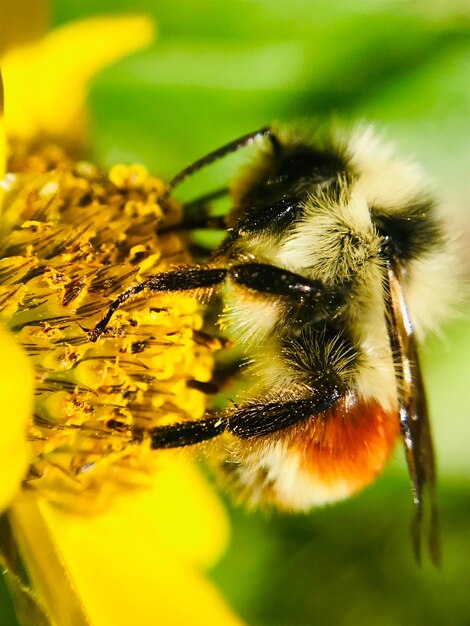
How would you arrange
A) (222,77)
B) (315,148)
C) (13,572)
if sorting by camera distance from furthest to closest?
(222,77), (315,148), (13,572)

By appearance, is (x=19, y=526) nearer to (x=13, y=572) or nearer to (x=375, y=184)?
(x=13, y=572)

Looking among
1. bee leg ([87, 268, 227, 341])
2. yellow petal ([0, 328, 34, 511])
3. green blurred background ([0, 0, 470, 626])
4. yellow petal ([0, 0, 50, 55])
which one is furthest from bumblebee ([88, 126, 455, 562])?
green blurred background ([0, 0, 470, 626])

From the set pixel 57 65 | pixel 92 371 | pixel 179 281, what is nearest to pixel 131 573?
pixel 92 371

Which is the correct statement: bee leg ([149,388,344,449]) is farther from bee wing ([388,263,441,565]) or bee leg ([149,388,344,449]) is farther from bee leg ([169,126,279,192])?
bee leg ([169,126,279,192])

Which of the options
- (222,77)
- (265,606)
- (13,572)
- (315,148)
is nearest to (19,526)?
(13,572)

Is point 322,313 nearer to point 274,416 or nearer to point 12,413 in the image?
point 274,416
